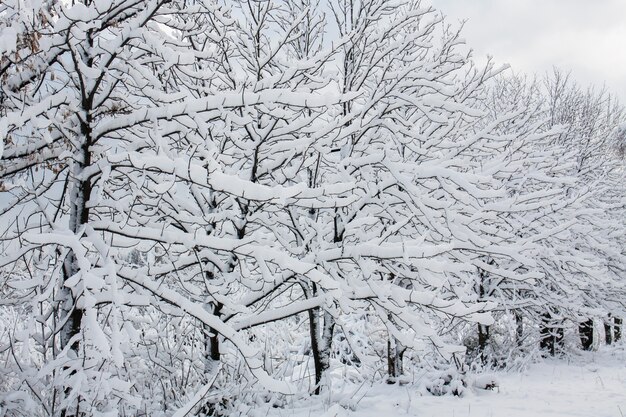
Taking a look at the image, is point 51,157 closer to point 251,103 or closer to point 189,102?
point 189,102

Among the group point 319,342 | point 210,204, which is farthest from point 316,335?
point 210,204

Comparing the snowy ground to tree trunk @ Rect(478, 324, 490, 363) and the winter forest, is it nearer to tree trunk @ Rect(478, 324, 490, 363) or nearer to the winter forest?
the winter forest

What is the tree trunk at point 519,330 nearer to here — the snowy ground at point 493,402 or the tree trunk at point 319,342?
the snowy ground at point 493,402

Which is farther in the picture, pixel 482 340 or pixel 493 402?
pixel 482 340

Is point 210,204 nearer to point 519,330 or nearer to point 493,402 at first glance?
point 493,402

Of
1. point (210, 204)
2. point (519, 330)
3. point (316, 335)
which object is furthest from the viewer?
point (519, 330)

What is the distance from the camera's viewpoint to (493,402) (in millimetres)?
5566

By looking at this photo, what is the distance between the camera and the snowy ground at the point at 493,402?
483 centimetres

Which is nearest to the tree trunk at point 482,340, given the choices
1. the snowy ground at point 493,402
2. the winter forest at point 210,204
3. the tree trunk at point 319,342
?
the snowy ground at point 493,402

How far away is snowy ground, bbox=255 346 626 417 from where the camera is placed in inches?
190

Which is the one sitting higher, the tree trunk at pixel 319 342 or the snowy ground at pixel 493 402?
the tree trunk at pixel 319 342

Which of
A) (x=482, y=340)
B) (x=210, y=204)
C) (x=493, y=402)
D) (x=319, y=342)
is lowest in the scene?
(x=493, y=402)

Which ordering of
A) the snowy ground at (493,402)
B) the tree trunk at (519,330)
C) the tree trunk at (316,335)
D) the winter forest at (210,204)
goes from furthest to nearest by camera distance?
the tree trunk at (519,330), the tree trunk at (316,335), the snowy ground at (493,402), the winter forest at (210,204)

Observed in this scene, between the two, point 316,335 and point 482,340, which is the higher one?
point 316,335
